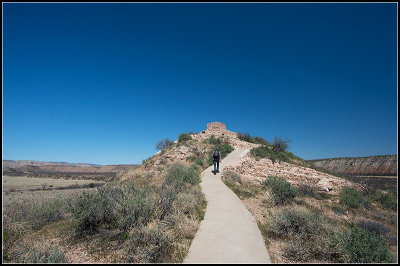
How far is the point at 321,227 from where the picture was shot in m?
4.82

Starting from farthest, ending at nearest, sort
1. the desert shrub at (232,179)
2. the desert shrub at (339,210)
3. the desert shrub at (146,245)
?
the desert shrub at (232,179) → the desert shrub at (339,210) → the desert shrub at (146,245)

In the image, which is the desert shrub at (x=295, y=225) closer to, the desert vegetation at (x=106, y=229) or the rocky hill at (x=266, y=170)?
the desert vegetation at (x=106, y=229)

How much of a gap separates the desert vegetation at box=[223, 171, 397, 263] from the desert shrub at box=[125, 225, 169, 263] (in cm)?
237

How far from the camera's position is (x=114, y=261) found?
12.3 feet

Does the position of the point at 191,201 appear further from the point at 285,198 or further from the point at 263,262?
the point at 285,198

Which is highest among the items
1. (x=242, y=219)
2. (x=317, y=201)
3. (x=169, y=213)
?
(x=169, y=213)

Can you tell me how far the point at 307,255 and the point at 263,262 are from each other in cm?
111

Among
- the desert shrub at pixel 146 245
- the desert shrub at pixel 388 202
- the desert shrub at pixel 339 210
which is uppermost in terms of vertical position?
the desert shrub at pixel 146 245

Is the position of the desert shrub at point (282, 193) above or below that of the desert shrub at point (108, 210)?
below

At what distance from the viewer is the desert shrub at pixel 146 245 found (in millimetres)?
3633

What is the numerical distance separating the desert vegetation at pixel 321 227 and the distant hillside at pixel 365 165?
33.1 m

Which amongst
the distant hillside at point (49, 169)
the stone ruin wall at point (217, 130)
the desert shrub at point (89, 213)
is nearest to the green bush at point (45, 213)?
the desert shrub at point (89, 213)

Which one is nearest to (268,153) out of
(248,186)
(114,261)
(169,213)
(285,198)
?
(248,186)

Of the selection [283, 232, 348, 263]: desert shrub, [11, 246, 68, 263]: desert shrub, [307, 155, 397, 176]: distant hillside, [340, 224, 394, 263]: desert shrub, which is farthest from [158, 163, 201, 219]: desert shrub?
[307, 155, 397, 176]: distant hillside
